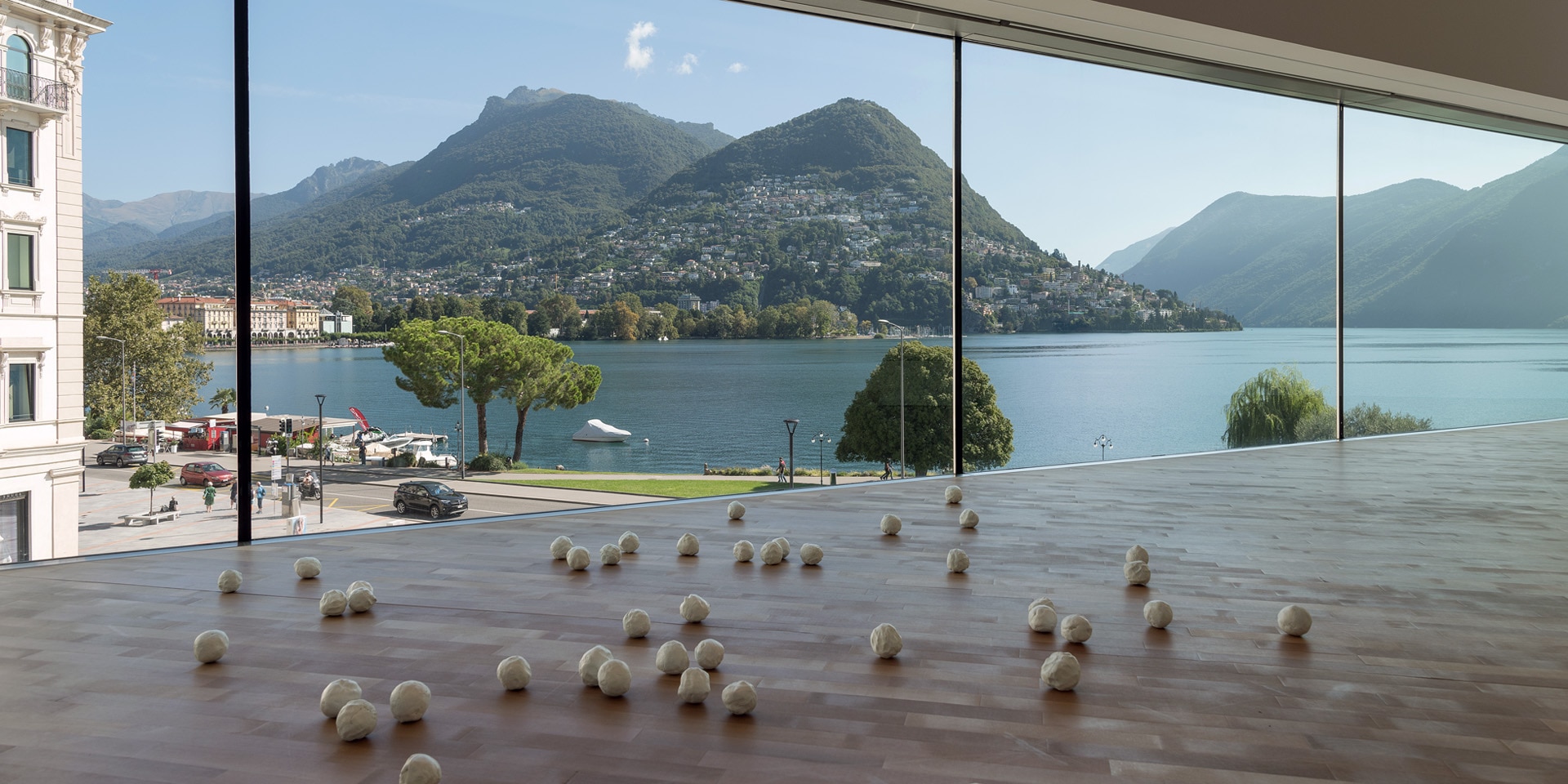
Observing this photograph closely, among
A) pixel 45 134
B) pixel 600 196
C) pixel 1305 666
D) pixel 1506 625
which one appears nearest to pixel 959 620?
pixel 1305 666

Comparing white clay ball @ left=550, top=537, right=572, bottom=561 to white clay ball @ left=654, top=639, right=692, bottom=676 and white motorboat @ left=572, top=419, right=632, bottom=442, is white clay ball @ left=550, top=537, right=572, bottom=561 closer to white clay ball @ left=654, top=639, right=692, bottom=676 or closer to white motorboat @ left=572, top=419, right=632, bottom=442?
white clay ball @ left=654, top=639, right=692, bottom=676

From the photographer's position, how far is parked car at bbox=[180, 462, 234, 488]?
3.46m

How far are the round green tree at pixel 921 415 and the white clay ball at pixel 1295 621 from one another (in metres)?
2.99

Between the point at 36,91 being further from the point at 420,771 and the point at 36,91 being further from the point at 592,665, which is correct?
the point at 420,771

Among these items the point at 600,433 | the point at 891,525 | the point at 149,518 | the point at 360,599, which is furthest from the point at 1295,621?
the point at 600,433

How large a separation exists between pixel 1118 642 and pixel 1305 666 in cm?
40

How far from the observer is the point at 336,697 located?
68.3 inches

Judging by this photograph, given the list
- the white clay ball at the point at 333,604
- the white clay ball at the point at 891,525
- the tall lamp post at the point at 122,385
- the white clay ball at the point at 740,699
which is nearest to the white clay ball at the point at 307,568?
the white clay ball at the point at 333,604

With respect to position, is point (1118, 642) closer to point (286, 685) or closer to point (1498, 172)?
point (286, 685)

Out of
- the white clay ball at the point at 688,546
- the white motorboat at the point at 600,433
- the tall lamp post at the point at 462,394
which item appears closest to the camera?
the white clay ball at the point at 688,546

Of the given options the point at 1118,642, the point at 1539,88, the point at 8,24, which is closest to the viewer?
the point at 1118,642

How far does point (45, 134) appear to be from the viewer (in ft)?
10.9

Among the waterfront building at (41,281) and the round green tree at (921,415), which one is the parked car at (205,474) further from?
the round green tree at (921,415)

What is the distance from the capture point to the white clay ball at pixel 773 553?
3.04m
